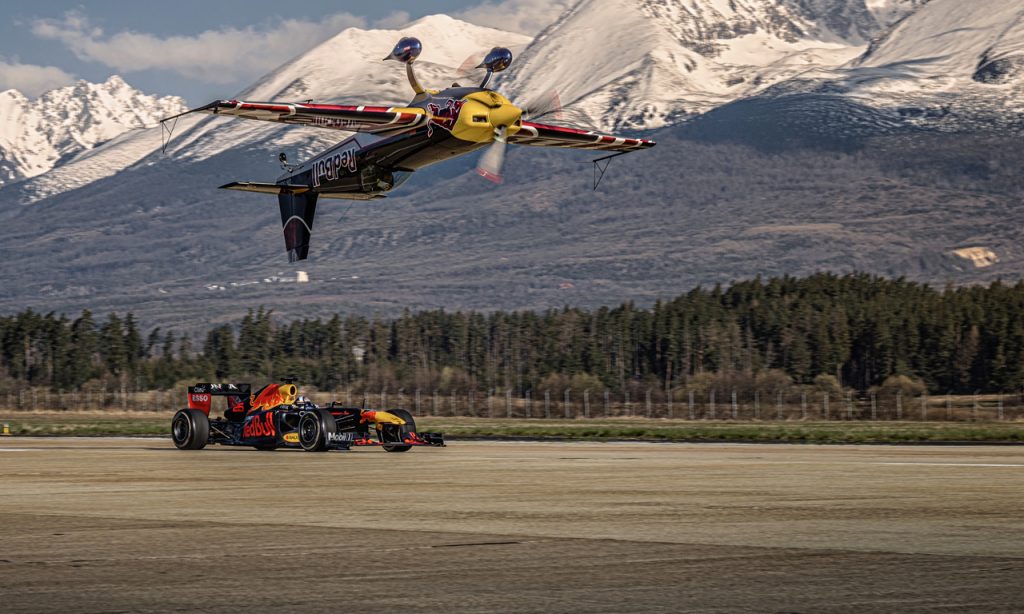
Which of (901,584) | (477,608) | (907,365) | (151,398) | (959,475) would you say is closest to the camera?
(477,608)

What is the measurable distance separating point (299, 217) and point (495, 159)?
10945 millimetres

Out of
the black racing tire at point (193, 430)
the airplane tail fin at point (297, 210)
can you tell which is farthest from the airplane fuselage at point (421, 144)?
the black racing tire at point (193, 430)

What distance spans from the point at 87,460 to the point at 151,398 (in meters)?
146

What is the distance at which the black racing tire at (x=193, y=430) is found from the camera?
45094 mm

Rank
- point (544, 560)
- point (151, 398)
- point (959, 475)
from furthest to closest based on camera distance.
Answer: point (151, 398) < point (959, 475) < point (544, 560)

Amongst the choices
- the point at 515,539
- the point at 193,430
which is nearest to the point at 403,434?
the point at 193,430

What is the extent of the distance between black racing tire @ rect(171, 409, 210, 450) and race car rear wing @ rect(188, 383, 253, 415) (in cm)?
77

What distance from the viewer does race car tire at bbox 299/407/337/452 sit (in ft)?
139

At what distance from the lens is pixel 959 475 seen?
3061 centimetres

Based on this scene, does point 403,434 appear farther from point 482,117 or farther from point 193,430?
point 482,117

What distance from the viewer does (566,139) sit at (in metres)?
58.6

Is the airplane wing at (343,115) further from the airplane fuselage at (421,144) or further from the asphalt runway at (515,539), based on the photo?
the asphalt runway at (515,539)

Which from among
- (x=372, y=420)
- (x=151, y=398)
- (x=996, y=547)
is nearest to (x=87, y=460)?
(x=372, y=420)

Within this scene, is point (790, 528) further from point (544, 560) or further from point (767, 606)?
point (767, 606)
